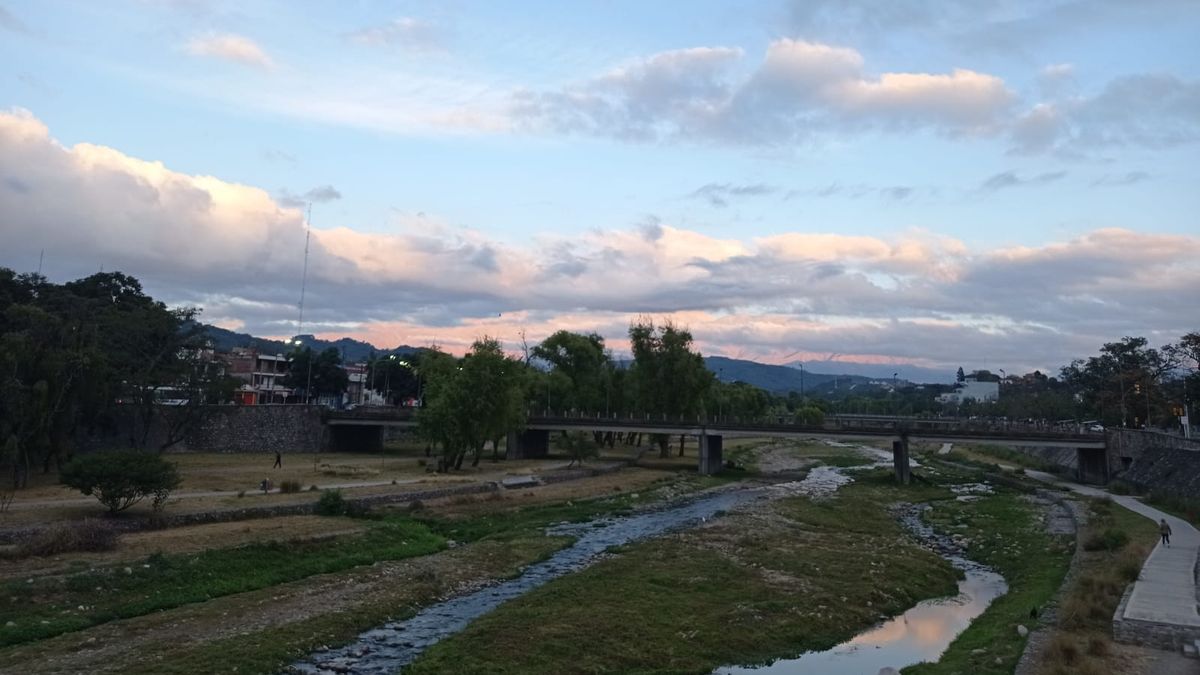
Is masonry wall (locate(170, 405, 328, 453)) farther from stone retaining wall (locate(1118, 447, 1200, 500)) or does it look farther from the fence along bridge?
stone retaining wall (locate(1118, 447, 1200, 500))

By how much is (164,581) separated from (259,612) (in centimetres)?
582

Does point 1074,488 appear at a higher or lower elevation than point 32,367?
lower

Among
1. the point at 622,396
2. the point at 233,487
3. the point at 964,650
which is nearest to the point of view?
the point at 964,650

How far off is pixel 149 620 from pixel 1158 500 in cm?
6534

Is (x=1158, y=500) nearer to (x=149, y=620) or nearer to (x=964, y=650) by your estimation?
(x=964, y=650)

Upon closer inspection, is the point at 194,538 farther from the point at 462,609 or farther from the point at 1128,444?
the point at 1128,444

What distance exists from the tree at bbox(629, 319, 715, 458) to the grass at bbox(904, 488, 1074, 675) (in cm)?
4079

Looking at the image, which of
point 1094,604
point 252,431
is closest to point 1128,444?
point 1094,604

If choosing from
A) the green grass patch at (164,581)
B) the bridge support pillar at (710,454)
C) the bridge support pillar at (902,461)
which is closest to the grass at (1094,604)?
the green grass patch at (164,581)

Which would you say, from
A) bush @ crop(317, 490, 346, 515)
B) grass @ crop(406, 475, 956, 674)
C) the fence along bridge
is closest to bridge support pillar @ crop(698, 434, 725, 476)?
the fence along bridge

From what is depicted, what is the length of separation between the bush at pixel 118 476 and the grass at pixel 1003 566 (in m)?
36.8

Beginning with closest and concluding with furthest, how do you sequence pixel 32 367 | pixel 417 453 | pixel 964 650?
pixel 964 650 < pixel 32 367 < pixel 417 453

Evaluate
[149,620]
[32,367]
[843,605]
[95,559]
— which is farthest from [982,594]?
[32,367]

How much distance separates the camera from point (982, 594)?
111 ft
